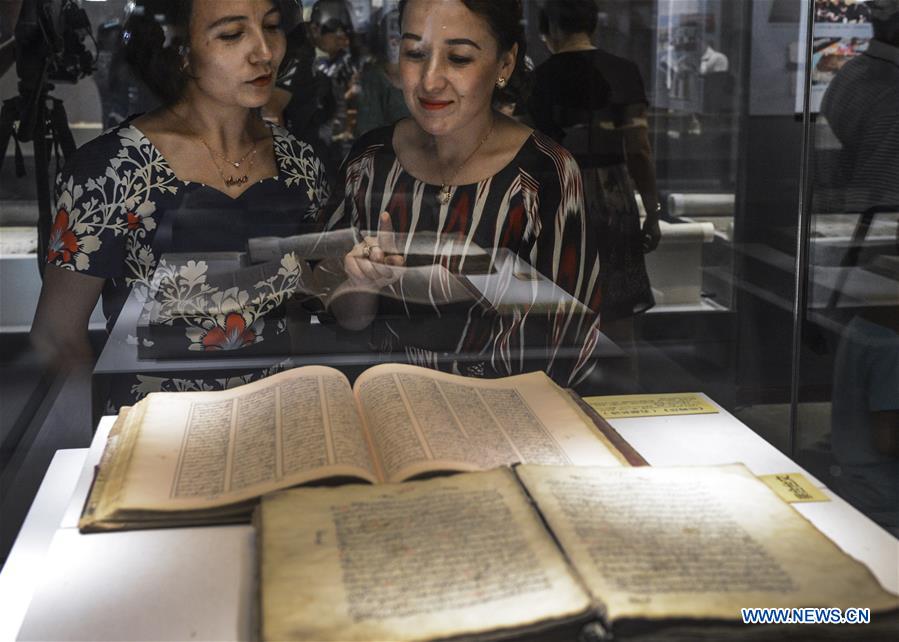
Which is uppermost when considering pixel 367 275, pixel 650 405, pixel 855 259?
pixel 367 275

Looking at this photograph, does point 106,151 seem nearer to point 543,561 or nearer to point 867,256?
point 543,561

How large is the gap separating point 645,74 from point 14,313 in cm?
99

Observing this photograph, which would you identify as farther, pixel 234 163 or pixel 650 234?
pixel 650 234

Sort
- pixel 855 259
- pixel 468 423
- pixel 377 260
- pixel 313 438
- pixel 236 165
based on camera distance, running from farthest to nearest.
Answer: pixel 855 259 < pixel 377 260 < pixel 236 165 < pixel 468 423 < pixel 313 438

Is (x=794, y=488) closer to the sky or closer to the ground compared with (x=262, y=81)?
closer to the ground

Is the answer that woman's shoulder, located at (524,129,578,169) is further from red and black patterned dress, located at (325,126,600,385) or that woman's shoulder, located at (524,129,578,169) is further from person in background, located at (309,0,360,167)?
person in background, located at (309,0,360,167)

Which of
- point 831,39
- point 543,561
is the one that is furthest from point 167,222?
point 831,39

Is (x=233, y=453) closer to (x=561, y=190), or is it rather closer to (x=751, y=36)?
(x=561, y=190)

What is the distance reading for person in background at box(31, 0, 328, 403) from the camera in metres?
1.35

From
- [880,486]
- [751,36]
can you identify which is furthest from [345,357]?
[880,486]

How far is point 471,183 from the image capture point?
148 centimetres

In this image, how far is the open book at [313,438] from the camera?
1111mm

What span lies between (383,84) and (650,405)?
62 centimetres

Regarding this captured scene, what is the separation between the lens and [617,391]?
163 cm
